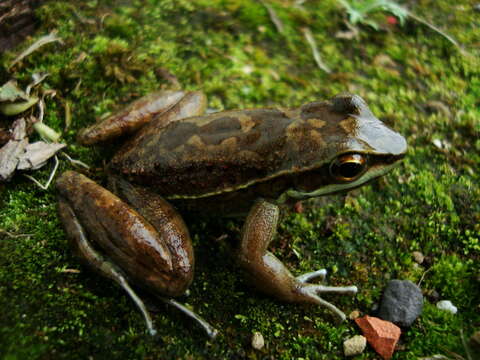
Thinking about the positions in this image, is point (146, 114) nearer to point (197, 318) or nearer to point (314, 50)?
point (197, 318)

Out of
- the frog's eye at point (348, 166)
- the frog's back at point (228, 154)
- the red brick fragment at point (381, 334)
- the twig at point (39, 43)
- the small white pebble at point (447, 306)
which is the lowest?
the small white pebble at point (447, 306)

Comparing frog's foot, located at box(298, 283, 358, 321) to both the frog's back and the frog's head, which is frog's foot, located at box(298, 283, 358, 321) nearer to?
the frog's head

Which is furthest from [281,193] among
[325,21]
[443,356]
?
[325,21]

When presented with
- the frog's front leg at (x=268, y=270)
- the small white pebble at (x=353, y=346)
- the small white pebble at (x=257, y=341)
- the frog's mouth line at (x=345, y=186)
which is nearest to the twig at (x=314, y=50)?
the frog's mouth line at (x=345, y=186)

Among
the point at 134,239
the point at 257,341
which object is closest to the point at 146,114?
the point at 134,239

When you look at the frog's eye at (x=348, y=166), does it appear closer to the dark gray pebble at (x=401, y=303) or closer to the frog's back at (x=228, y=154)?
the frog's back at (x=228, y=154)

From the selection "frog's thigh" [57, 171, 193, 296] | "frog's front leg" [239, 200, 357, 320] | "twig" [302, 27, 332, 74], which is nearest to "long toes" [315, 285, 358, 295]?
"frog's front leg" [239, 200, 357, 320]

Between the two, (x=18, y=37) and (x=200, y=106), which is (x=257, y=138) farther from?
(x=18, y=37)
